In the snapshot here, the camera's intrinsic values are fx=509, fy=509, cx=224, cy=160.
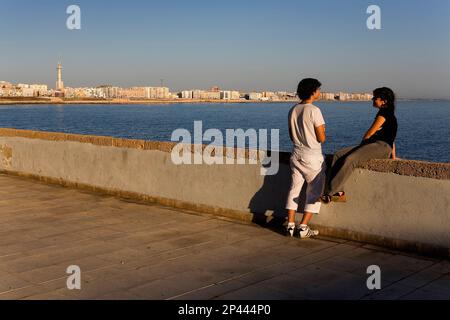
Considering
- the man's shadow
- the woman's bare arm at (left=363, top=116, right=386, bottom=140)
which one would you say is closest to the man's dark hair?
the woman's bare arm at (left=363, top=116, right=386, bottom=140)

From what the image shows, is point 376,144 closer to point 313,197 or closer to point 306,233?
point 313,197

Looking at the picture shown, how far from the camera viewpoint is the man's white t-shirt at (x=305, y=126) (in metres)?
5.65

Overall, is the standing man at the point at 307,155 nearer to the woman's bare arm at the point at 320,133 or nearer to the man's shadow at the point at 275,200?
the woman's bare arm at the point at 320,133

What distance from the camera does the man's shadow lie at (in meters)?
6.41

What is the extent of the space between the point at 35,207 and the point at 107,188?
1342 mm

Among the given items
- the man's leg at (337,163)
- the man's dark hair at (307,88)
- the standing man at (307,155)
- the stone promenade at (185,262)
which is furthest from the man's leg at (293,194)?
the man's dark hair at (307,88)

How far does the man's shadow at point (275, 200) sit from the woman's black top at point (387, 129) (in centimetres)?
111

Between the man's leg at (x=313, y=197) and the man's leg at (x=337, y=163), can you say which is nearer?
the man's leg at (x=337, y=163)

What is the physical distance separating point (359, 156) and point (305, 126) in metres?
0.68

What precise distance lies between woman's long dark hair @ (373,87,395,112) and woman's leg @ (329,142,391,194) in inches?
16.8

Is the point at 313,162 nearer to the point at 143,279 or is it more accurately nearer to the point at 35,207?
the point at 143,279

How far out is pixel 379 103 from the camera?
5645mm

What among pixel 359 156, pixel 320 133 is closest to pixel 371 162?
pixel 359 156
